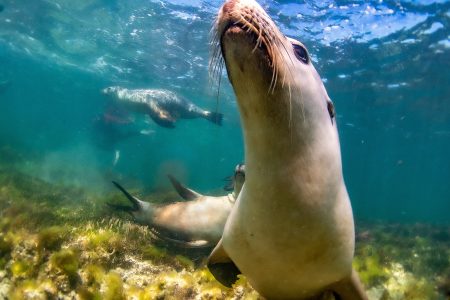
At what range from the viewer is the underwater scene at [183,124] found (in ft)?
13.3

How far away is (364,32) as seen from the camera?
1409 centimetres

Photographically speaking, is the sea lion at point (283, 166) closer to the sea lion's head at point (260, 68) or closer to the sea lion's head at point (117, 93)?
the sea lion's head at point (260, 68)

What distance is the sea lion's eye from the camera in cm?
212

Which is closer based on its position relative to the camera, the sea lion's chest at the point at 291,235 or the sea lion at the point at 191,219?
the sea lion's chest at the point at 291,235

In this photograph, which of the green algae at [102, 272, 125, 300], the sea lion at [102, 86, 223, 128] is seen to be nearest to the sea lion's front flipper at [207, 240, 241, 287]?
the green algae at [102, 272, 125, 300]

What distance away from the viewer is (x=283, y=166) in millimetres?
1908

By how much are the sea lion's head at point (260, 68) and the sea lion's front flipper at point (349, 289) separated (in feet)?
4.46

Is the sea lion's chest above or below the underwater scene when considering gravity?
above

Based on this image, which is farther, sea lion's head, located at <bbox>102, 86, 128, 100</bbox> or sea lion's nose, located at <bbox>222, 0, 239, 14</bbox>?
sea lion's head, located at <bbox>102, 86, 128, 100</bbox>

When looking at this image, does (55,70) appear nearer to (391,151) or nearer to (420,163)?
(391,151)

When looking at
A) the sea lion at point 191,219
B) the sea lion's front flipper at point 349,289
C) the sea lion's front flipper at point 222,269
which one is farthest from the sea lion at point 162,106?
the sea lion's front flipper at point 349,289

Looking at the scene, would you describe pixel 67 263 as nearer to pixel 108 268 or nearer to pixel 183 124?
pixel 108 268

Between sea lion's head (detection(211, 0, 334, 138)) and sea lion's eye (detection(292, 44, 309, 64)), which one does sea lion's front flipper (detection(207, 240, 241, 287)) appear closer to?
sea lion's head (detection(211, 0, 334, 138))

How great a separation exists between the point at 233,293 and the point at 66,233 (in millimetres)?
2669
